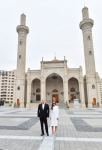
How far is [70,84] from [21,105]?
15395mm

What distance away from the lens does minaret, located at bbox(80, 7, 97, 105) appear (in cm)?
4219

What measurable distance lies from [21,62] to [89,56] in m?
18.7

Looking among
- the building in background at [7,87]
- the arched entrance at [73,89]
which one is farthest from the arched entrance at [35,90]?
the building in background at [7,87]

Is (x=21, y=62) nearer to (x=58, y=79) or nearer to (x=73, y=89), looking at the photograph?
(x=58, y=79)

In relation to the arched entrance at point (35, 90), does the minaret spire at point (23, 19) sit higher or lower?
higher

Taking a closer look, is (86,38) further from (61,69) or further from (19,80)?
(19,80)

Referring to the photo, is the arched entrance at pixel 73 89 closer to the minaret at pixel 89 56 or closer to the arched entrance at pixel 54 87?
the arched entrance at pixel 54 87

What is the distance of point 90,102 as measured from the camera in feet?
137

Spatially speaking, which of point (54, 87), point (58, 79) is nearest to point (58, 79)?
point (58, 79)

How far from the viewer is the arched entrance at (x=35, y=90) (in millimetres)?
48438

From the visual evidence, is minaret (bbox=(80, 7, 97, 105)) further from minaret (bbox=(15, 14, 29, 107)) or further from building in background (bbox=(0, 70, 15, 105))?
building in background (bbox=(0, 70, 15, 105))

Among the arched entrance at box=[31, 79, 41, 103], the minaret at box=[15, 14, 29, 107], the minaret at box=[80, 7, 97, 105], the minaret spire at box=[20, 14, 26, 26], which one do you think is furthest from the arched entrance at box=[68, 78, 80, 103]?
the minaret spire at box=[20, 14, 26, 26]

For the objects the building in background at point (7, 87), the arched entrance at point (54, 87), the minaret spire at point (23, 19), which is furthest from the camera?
the building in background at point (7, 87)

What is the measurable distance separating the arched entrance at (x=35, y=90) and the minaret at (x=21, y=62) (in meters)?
4.49
